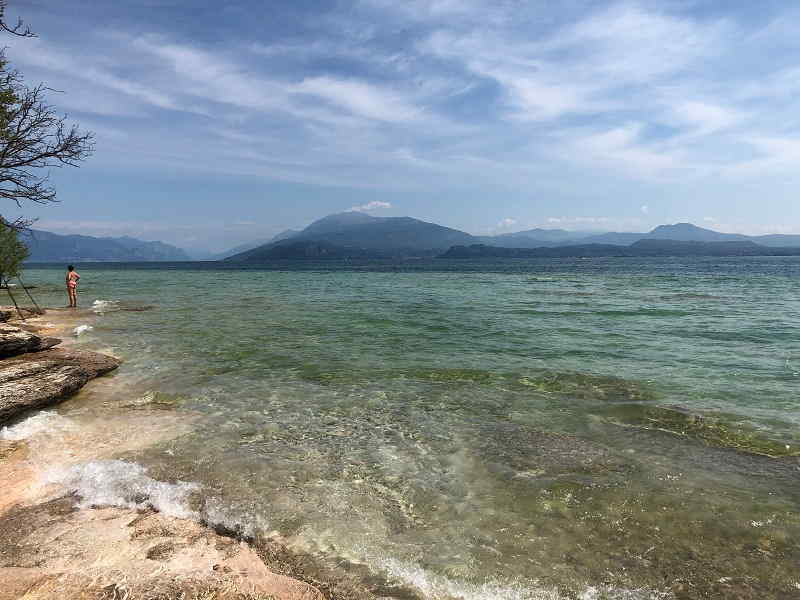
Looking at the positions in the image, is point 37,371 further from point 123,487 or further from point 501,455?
point 501,455

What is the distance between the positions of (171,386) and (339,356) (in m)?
6.26

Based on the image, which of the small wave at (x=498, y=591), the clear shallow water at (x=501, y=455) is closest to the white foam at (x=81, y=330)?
the clear shallow water at (x=501, y=455)

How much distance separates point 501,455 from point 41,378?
11803mm

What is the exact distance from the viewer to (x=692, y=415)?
433 inches

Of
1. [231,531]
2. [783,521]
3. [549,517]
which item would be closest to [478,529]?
[549,517]

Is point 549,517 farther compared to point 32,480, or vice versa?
point 32,480

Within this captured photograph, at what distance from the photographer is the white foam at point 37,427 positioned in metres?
9.47

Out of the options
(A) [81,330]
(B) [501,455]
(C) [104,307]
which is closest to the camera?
(B) [501,455]

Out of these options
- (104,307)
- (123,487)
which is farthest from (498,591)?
(104,307)

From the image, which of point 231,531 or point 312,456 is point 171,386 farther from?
point 231,531

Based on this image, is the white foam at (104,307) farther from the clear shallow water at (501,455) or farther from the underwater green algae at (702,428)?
the underwater green algae at (702,428)

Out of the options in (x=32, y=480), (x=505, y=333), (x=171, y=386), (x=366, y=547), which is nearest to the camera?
(x=366, y=547)

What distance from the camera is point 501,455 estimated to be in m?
8.88

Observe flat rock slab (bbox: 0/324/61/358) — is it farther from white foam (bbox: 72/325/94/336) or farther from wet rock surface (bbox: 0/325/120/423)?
white foam (bbox: 72/325/94/336)
